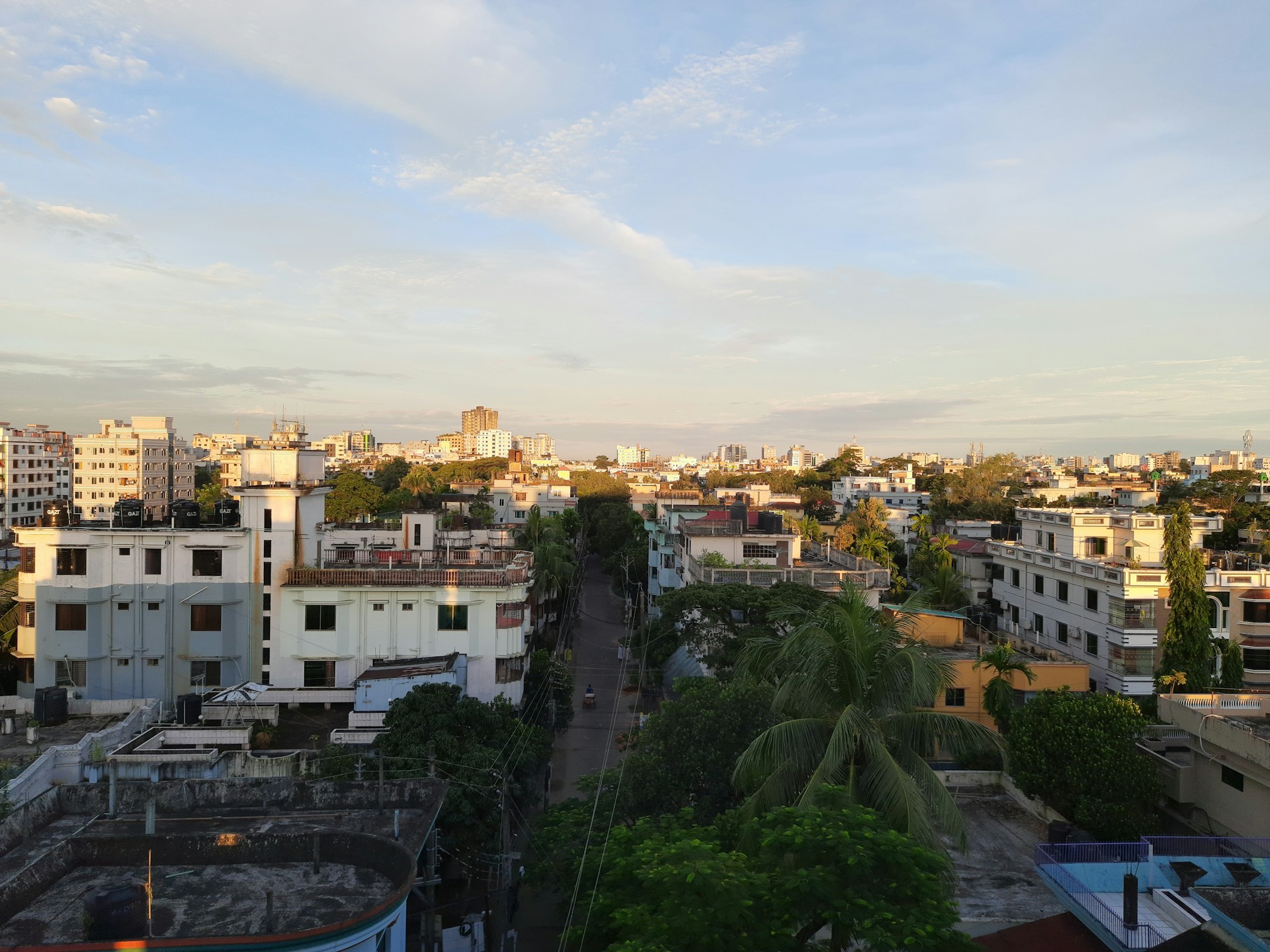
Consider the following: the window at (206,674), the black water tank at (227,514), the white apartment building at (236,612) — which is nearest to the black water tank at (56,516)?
the white apartment building at (236,612)

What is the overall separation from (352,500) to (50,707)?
179 feet

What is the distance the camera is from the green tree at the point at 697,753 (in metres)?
16.6

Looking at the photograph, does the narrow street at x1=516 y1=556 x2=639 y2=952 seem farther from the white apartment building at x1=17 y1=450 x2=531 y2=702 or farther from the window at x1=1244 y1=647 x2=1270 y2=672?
the window at x1=1244 y1=647 x2=1270 y2=672

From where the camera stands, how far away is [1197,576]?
2731cm

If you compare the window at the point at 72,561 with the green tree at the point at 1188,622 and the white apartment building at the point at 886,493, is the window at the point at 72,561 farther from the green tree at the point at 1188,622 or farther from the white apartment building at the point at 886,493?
the white apartment building at the point at 886,493

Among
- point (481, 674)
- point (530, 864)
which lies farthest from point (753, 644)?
point (481, 674)

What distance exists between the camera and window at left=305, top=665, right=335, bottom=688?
2822cm

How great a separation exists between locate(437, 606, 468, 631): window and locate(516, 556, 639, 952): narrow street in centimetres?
589

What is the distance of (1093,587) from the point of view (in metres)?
34.4

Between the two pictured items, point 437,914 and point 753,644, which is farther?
point 437,914

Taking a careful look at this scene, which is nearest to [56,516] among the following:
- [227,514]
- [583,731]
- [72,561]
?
[72,561]

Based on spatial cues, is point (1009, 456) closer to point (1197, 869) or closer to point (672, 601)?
point (672, 601)

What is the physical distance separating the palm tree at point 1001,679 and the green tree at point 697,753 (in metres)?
9.87

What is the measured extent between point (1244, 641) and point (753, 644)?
94.6 ft
